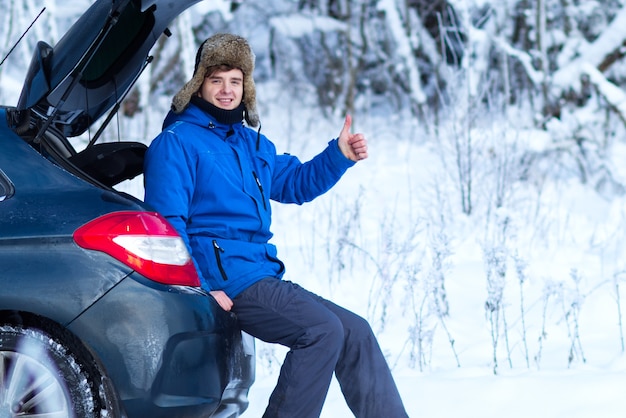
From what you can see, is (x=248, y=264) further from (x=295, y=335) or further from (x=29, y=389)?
(x=29, y=389)

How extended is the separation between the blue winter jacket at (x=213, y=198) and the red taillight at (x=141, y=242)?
20 cm

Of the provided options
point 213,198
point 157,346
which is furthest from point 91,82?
point 157,346

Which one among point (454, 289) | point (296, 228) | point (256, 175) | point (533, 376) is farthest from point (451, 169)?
point (256, 175)

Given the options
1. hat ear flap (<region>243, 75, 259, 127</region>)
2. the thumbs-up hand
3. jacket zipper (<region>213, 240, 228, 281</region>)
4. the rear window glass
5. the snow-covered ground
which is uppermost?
hat ear flap (<region>243, 75, 259, 127</region>)

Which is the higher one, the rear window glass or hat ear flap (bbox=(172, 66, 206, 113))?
hat ear flap (bbox=(172, 66, 206, 113))

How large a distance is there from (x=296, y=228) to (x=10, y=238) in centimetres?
571

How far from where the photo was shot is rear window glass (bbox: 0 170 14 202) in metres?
3.04

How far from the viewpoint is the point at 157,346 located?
3.01 m

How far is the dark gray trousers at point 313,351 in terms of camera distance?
3.40 metres

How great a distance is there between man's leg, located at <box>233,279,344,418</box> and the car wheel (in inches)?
25.2

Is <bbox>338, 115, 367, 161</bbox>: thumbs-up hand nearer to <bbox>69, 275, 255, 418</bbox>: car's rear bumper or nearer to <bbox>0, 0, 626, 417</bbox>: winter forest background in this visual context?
<bbox>69, 275, 255, 418</bbox>: car's rear bumper

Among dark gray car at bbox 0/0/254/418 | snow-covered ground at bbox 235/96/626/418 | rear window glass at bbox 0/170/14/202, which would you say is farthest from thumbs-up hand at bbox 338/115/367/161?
rear window glass at bbox 0/170/14/202

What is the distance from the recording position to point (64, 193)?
306cm

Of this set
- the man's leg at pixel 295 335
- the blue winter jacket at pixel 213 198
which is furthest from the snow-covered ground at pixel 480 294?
the blue winter jacket at pixel 213 198
